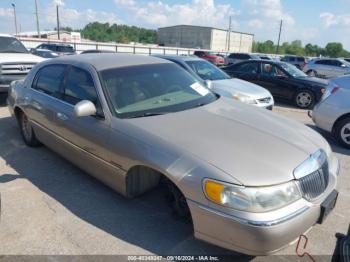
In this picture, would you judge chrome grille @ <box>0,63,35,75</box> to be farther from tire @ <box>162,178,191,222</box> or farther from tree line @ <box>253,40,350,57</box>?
tree line @ <box>253,40,350,57</box>

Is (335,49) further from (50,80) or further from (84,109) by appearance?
(84,109)

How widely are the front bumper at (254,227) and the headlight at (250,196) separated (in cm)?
6

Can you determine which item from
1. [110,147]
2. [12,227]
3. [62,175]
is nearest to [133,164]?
[110,147]

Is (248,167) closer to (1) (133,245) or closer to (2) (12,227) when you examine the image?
(1) (133,245)

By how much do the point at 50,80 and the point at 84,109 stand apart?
153 centimetres

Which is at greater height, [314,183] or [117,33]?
[117,33]

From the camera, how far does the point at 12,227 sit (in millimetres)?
3035

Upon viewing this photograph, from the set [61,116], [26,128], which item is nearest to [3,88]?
[26,128]

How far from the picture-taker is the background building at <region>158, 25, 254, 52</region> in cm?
8675

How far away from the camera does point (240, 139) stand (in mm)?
2711

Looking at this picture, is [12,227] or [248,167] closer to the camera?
[248,167]

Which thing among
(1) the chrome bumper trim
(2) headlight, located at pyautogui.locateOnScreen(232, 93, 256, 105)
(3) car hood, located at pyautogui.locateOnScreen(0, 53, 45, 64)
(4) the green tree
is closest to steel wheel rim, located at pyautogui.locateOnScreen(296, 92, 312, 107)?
(2) headlight, located at pyautogui.locateOnScreen(232, 93, 256, 105)

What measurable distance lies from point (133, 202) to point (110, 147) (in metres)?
0.78

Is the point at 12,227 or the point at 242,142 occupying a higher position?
the point at 242,142
